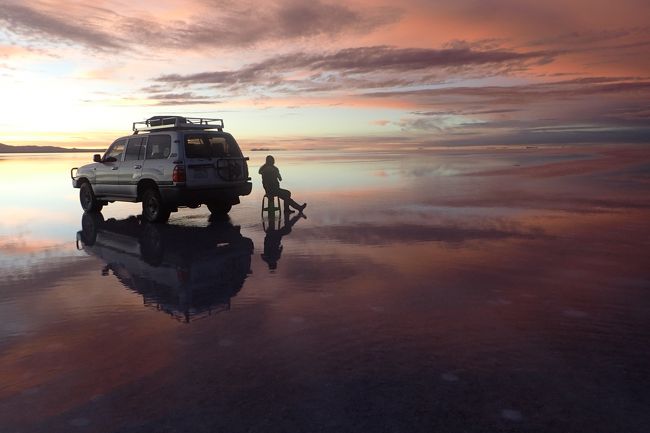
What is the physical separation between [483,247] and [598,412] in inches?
256

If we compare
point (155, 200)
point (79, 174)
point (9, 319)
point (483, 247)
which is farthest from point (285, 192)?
point (9, 319)

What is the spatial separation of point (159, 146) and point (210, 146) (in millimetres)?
1287

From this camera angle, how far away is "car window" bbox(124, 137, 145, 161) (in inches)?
586

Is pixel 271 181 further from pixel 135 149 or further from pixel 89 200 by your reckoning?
pixel 89 200

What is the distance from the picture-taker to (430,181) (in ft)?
89.8

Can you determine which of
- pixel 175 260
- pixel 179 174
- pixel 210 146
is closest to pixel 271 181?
pixel 210 146

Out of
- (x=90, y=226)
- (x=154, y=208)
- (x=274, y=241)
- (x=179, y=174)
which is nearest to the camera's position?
(x=274, y=241)

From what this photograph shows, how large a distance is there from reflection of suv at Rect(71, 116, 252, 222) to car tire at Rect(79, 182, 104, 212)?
4.17 feet

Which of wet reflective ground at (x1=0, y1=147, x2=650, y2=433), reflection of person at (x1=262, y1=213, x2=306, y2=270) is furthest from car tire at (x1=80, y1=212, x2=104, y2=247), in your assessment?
reflection of person at (x1=262, y1=213, x2=306, y2=270)

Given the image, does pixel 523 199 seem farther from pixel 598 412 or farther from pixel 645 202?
pixel 598 412

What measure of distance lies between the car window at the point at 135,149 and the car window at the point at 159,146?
1.01 feet

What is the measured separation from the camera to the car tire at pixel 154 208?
559 inches

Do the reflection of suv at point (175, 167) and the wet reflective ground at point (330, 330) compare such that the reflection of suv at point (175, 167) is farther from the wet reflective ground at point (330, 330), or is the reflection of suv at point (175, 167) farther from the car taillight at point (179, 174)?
the wet reflective ground at point (330, 330)

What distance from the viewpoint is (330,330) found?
592 centimetres
